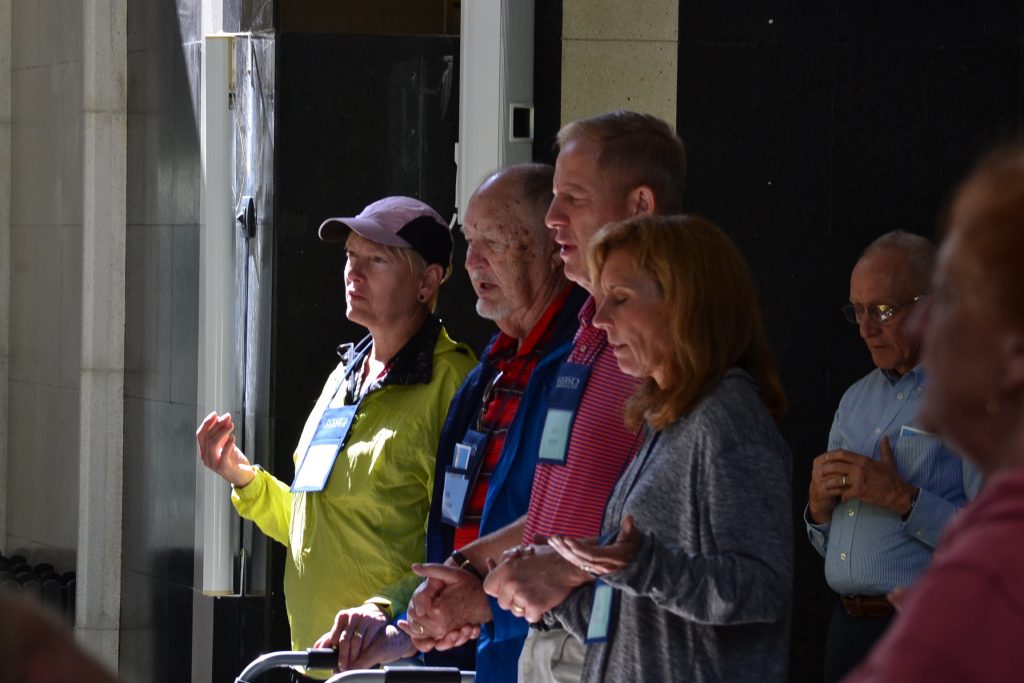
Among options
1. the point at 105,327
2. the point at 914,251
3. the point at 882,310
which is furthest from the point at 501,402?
the point at 105,327

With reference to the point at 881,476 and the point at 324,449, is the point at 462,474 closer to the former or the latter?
the point at 324,449

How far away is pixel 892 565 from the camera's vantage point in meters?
3.62

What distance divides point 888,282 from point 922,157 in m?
0.91

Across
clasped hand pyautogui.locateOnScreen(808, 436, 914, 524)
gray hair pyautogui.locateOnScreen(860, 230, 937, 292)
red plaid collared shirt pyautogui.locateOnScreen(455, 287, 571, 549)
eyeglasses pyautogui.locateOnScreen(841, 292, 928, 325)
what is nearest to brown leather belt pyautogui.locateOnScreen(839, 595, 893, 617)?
clasped hand pyautogui.locateOnScreen(808, 436, 914, 524)

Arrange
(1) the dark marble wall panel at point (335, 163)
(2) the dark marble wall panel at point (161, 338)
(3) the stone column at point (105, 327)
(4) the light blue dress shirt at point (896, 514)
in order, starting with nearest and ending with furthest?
(4) the light blue dress shirt at point (896, 514) → (1) the dark marble wall panel at point (335, 163) → (2) the dark marble wall panel at point (161, 338) → (3) the stone column at point (105, 327)

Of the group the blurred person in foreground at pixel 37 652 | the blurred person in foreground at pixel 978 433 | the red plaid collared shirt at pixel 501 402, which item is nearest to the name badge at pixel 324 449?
the red plaid collared shirt at pixel 501 402

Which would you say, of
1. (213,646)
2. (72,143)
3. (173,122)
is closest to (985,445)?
(213,646)

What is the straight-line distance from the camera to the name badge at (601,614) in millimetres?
2262

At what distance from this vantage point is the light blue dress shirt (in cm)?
354

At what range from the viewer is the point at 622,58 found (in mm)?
4695

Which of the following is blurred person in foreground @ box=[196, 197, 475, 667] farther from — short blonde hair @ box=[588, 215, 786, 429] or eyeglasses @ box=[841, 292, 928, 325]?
short blonde hair @ box=[588, 215, 786, 429]

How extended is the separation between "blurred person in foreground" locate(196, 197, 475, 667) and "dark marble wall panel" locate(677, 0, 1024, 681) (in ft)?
3.91

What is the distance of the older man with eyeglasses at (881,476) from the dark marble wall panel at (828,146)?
0.61m

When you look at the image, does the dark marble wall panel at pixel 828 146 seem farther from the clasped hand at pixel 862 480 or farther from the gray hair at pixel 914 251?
the clasped hand at pixel 862 480
